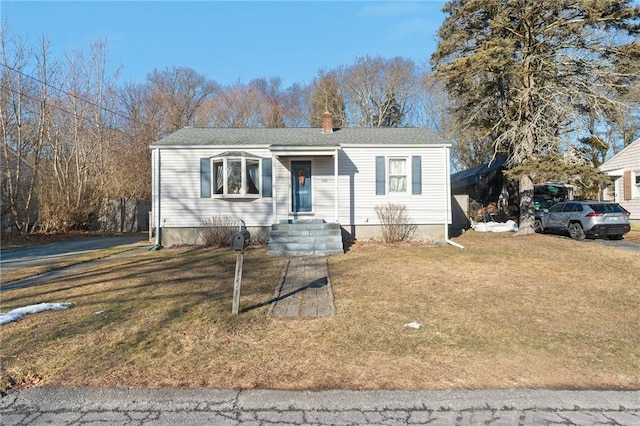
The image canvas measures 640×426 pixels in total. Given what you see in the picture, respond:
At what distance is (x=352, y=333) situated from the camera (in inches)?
181

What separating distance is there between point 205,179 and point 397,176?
641 cm

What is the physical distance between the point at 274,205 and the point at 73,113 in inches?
609

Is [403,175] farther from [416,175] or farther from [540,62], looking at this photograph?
[540,62]

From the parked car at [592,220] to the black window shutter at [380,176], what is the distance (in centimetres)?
782

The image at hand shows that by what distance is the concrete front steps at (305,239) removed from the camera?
416 inches

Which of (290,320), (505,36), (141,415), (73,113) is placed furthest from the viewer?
(73,113)

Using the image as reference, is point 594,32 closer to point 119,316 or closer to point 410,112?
point 119,316

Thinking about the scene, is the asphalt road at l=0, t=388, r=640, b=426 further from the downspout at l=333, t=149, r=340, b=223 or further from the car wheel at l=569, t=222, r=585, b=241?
the car wheel at l=569, t=222, r=585, b=241

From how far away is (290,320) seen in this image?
16.7ft

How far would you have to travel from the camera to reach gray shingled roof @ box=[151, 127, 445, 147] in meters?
13.0

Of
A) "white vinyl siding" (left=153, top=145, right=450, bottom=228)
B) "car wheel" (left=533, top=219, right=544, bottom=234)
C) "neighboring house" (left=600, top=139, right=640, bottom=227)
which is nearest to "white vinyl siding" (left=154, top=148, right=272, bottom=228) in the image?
"white vinyl siding" (left=153, top=145, right=450, bottom=228)

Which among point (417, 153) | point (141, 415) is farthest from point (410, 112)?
point (141, 415)

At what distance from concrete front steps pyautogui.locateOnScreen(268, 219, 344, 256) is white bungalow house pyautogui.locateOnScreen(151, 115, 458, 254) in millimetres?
991

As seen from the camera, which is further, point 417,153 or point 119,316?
point 417,153
